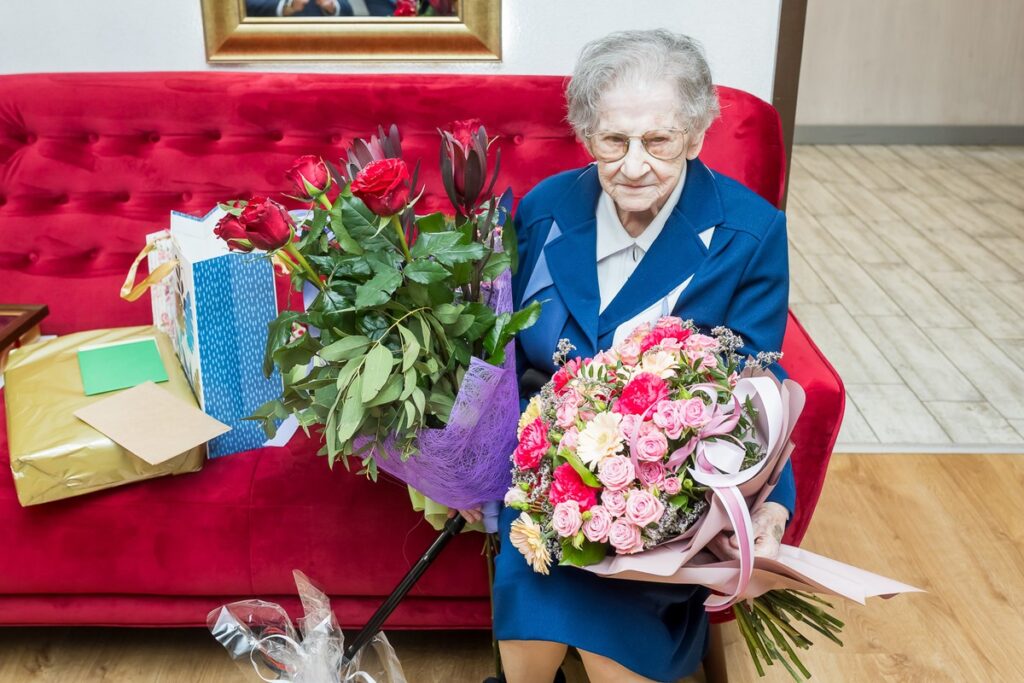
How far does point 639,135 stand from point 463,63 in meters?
0.98

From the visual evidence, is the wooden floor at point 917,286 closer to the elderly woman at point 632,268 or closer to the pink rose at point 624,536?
the elderly woman at point 632,268

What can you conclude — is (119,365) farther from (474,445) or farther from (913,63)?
(913,63)

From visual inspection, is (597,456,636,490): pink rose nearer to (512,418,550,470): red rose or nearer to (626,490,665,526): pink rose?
(626,490,665,526): pink rose

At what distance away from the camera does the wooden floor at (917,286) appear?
309 cm

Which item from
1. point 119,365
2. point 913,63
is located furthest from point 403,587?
point 913,63

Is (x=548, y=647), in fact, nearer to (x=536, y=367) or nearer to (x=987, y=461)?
(x=536, y=367)

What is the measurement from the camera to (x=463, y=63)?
2523 millimetres

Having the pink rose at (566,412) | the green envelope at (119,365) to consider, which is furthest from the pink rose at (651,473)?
the green envelope at (119,365)

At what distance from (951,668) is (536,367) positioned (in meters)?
1.03

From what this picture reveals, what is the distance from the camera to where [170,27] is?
250cm

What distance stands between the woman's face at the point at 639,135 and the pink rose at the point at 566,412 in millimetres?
436

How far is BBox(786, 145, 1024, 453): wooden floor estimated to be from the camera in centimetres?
309

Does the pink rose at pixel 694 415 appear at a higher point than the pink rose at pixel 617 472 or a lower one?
higher

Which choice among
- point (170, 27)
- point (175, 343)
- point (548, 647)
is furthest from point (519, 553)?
point (170, 27)
